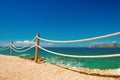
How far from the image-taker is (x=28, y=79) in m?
6.77

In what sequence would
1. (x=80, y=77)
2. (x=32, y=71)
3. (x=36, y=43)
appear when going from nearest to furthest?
(x=80, y=77) < (x=32, y=71) < (x=36, y=43)

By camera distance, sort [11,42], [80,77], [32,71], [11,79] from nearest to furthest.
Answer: [11,79]
[80,77]
[32,71]
[11,42]

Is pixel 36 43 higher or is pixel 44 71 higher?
pixel 36 43

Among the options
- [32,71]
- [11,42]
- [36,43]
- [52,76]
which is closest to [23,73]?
[32,71]

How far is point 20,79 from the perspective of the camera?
22.2ft

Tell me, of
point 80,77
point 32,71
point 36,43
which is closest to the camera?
point 80,77

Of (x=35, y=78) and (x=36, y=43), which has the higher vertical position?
(x=36, y=43)

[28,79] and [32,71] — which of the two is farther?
[32,71]

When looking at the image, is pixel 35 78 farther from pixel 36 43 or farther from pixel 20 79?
pixel 36 43

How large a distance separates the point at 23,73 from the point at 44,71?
84cm

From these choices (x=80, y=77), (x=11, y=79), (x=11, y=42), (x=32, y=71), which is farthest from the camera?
(x=11, y=42)

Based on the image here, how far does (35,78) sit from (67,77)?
3.34 ft

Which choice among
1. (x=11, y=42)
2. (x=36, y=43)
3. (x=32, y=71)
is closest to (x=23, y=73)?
(x=32, y=71)

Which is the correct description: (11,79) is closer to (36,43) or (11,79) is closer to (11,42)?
(36,43)
